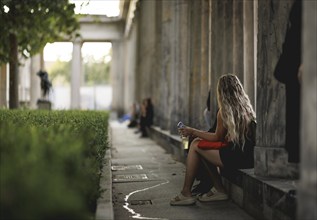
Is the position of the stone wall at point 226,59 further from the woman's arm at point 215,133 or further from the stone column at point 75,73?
the stone column at point 75,73

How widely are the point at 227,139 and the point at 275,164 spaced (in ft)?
3.03

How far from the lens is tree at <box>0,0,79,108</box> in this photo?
490 inches

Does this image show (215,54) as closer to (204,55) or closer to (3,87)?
(204,55)

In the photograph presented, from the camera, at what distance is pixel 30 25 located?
15.0 meters

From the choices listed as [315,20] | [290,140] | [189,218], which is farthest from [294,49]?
[189,218]

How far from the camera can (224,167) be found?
662 centimetres

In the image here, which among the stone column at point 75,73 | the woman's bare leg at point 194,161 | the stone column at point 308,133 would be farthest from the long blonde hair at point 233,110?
the stone column at point 75,73

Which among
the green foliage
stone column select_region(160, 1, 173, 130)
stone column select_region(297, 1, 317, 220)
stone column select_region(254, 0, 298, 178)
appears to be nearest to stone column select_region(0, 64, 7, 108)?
the green foliage

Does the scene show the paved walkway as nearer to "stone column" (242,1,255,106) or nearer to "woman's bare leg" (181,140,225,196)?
"woman's bare leg" (181,140,225,196)

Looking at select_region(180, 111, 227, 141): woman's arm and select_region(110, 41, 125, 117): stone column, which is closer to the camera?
select_region(180, 111, 227, 141): woman's arm

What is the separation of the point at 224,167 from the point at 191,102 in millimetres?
7301

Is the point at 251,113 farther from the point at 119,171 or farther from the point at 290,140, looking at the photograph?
the point at 119,171

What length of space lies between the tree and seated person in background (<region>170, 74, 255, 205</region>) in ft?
19.3

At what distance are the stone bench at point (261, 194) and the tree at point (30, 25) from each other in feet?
21.1
